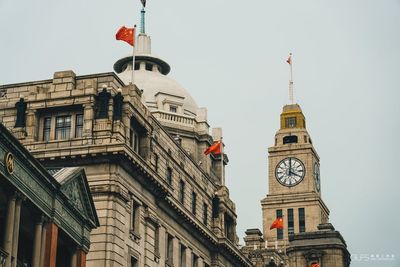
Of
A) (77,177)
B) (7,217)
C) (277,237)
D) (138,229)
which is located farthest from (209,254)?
(277,237)

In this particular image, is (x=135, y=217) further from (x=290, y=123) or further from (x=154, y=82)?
(x=290, y=123)

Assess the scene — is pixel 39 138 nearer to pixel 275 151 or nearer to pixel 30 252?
pixel 30 252

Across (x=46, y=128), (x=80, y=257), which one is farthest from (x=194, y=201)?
(x=80, y=257)

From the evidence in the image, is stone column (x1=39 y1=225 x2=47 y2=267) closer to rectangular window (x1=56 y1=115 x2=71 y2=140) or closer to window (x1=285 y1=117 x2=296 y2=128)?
rectangular window (x1=56 y1=115 x2=71 y2=140)

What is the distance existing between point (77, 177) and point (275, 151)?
132m

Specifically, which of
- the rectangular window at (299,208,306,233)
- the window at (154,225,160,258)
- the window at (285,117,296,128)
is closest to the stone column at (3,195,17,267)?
the window at (154,225,160,258)

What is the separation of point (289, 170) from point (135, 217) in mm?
114248

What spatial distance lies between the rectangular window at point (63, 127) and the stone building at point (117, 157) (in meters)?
0.07

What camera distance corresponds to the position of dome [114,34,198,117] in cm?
10606

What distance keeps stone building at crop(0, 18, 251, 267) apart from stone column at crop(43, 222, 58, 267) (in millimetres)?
16196

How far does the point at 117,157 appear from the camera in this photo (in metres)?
62.4

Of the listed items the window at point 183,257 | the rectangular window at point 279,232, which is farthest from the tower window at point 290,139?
the window at point 183,257

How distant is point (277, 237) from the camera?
172500 mm

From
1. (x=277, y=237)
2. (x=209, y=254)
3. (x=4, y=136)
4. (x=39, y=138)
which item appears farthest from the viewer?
(x=277, y=237)
